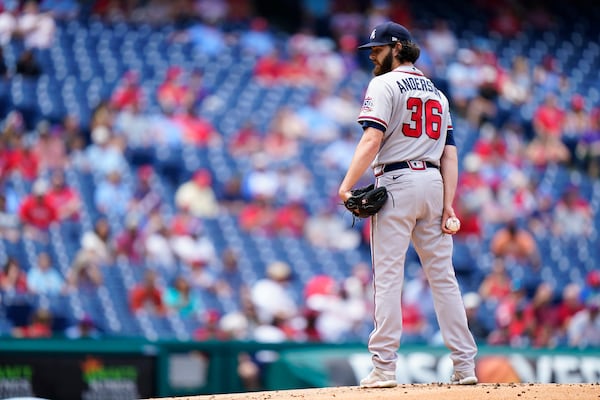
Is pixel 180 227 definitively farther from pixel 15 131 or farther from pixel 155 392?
pixel 155 392

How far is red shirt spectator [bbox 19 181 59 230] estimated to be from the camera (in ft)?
36.9

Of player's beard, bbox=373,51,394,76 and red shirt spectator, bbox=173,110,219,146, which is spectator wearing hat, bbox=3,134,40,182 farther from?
player's beard, bbox=373,51,394,76

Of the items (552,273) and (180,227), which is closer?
(180,227)

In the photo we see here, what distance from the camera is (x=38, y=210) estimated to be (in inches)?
446

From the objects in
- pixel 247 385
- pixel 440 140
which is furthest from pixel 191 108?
pixel 440 140

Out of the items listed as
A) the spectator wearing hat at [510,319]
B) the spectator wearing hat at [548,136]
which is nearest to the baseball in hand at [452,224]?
the spectator wearing hat at [510,319]

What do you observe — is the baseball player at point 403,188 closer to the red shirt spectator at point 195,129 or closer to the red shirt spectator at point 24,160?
the red shirt spectator at point 24,160

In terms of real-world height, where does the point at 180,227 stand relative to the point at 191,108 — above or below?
below

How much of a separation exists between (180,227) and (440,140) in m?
7.08

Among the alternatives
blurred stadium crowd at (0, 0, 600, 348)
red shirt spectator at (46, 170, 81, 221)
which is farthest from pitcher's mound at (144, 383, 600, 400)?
red shirt spectator at (46, 170, 81, 221)

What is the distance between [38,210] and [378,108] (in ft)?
23.2

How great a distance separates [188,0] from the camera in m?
16.4

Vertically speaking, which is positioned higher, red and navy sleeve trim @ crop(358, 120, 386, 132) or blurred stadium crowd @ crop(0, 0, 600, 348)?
red and navy sleeve trim @ crop(358, 120, 386, 132)

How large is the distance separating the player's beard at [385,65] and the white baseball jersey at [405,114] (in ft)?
0.21
